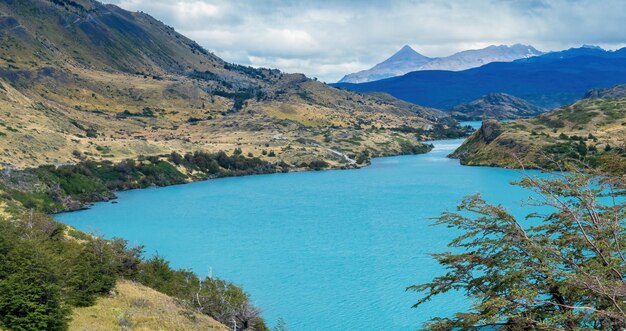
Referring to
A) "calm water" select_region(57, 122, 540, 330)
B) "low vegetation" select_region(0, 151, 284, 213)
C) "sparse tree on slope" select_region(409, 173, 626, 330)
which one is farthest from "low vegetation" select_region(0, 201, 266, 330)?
"low vegetation" select_region(0, 151, 284, 213)

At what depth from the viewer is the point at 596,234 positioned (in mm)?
17984

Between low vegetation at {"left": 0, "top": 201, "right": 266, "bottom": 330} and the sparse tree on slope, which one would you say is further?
low vegetation at {"left": 0, "top": 201, "right": 266, "bottom": 330}

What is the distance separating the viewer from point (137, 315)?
101 feet

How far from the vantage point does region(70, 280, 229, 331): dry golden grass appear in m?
28.7

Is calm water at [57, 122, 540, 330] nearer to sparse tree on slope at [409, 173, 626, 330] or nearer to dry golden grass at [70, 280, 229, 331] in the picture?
sparse tree on slope at [409, 173, 626, 330]

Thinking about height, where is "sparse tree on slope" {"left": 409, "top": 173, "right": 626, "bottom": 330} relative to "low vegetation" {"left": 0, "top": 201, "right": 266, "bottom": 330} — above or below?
above

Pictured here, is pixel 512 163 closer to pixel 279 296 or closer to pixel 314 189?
pixel 279 296

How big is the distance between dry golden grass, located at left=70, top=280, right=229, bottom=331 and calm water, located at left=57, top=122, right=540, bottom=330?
46.5ft

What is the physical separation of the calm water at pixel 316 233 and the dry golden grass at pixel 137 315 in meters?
14.2

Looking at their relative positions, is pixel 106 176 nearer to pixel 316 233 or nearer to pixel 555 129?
pixel 316 233

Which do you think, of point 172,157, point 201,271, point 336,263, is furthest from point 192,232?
point 172,157

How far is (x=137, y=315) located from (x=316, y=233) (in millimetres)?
54980

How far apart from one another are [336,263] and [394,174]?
313 feet

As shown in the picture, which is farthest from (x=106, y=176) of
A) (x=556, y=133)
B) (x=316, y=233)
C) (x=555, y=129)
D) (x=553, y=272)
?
(x=555, y=129)
